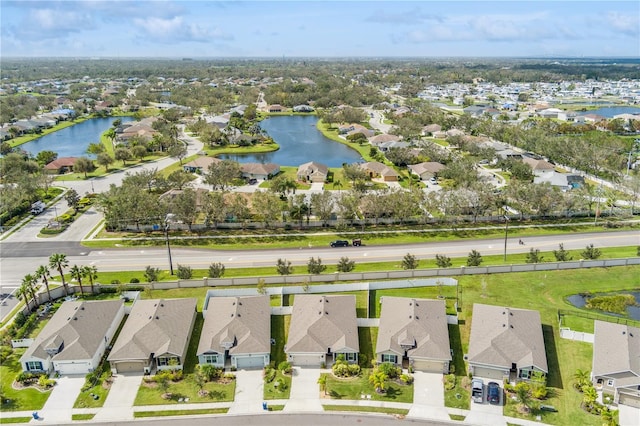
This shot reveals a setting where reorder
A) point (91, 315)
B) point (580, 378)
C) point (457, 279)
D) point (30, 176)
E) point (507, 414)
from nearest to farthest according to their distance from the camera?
point (507, 414) → point (580, 378) → point (91, 315) → point (457, 279) → point (30, 176)

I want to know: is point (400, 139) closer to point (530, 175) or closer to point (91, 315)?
point (530, 175)

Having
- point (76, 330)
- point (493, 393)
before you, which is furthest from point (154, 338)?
point (493, 393)

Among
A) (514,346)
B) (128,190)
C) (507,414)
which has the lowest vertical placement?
(507,414)

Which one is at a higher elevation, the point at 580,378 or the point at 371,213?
the point at 371,213

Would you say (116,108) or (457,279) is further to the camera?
(116,108)

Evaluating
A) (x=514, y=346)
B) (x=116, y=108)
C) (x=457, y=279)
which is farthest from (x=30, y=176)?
(x=116, y=108)

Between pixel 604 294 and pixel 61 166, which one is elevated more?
pixel 61 166

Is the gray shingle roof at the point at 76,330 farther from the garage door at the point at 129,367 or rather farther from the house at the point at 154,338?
the garage door at the point at 129,367

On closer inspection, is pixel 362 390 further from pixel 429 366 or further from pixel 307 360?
pixel 429 366

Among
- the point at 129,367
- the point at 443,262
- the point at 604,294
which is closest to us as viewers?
the point at 129,367
